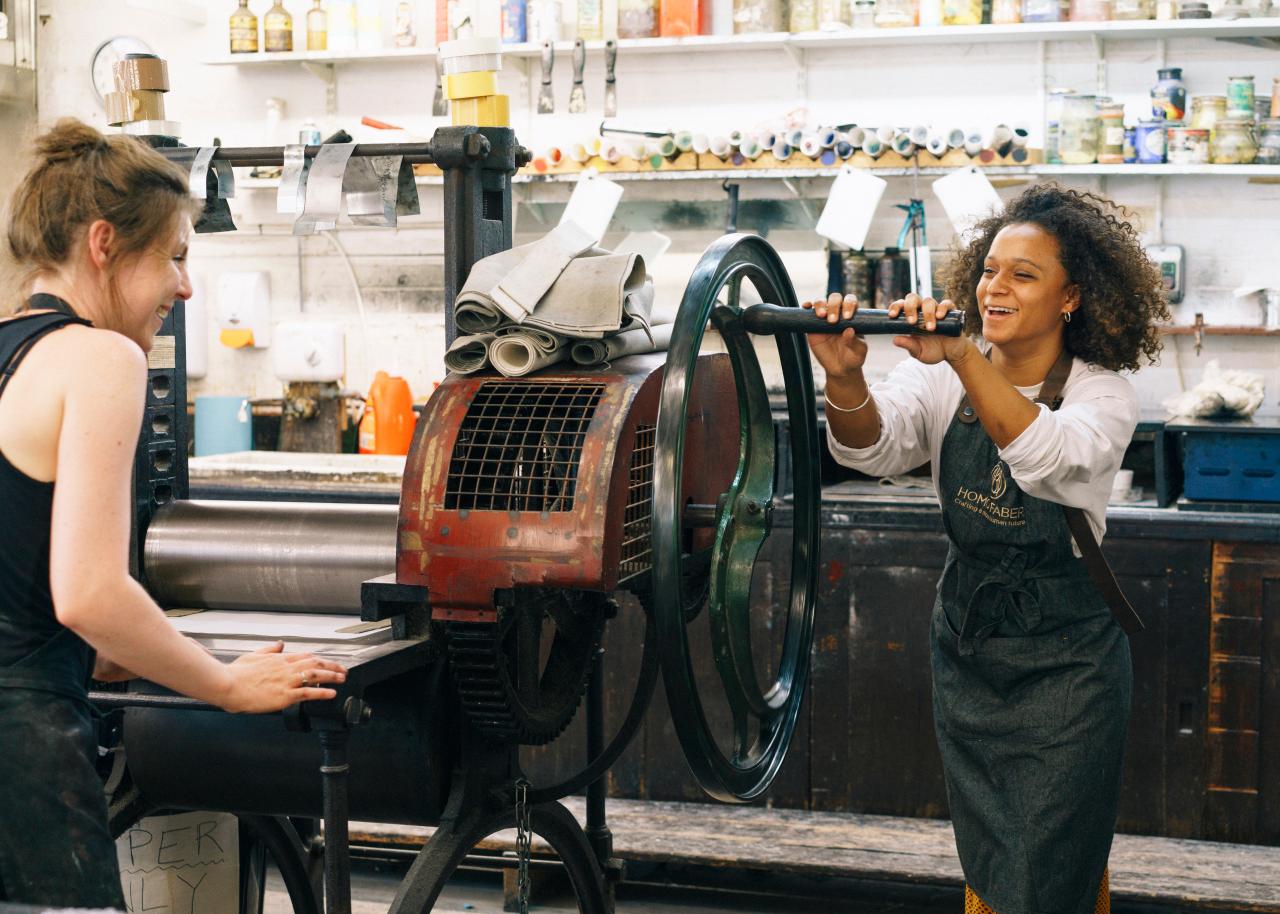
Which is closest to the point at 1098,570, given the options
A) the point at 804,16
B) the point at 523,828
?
the point at 523,828

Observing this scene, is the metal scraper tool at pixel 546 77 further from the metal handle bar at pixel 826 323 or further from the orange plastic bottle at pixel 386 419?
the metal handle bar at pixel 826 323

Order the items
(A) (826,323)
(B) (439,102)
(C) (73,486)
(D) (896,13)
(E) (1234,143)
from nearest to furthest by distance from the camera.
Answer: (C) (73,486)
(A) (826,323)
(E) (1234,143)
(D) (896,13)
(B) (439,102)

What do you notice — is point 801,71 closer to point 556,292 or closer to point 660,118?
point 660,118

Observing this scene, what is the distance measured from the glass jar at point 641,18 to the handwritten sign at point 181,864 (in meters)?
2.67

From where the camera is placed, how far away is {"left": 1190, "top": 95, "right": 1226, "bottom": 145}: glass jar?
3.87 meters

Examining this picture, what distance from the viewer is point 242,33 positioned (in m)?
4.68

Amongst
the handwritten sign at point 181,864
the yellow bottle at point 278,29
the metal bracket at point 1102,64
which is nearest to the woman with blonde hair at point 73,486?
the handwritten sign at point 181,864

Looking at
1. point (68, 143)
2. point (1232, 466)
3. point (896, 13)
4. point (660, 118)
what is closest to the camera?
point (68, 143)

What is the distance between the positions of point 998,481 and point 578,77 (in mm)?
2605

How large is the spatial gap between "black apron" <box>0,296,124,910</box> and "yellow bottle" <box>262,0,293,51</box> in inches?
133

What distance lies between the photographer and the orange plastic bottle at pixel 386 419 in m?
4.42

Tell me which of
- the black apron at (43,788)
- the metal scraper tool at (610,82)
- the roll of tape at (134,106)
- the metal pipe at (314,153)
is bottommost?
the black apron at (43,788)

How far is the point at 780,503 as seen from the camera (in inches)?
141

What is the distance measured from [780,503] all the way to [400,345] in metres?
1.71
